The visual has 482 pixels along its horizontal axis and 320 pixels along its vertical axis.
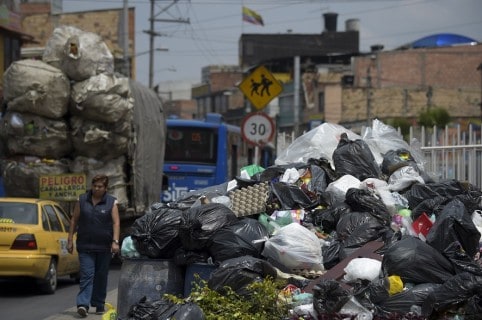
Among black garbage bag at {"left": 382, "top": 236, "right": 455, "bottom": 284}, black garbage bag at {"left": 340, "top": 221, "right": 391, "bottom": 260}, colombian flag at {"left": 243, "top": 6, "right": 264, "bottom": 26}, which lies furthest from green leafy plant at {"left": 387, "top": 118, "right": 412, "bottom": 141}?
black garbage bag at {"left": 382, "top": 236, "right": 455, "bottom": 284}

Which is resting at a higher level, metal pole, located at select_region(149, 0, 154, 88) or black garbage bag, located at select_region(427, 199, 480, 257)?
metal pole, located at select_region(149, 0, 154, 88)

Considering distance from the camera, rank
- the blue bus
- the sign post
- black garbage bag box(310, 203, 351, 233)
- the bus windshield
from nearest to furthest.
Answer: black garbage bag box(310, 203, 351, 233)
the sign post
the blue bus
the bus windshield

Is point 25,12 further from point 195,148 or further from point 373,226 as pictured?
point 373,226

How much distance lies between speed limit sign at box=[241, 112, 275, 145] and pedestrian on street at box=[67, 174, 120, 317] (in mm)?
7964

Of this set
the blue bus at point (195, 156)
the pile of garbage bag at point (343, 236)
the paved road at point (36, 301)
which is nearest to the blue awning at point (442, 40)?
the blue bus at point (195, 156)

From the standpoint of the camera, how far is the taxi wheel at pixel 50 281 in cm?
1423

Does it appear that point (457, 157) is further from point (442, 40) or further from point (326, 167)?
point (442, 40)

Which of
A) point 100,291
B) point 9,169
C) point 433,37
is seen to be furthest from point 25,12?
point 100,291

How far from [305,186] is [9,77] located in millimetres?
9041

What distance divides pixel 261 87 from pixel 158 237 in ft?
34.7

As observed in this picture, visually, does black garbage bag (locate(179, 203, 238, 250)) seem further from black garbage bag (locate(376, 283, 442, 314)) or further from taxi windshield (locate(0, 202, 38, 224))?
taxi windshield (locate(0, 202, 38, 224))

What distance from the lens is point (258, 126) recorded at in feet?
61.8

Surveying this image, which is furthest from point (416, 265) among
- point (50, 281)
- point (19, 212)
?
point (19, 212)

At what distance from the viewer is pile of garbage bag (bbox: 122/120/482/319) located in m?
7.14
